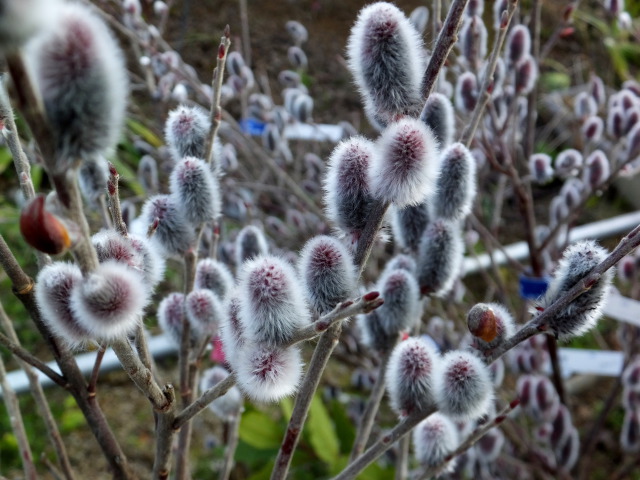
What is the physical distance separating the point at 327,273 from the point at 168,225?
0.73 ft

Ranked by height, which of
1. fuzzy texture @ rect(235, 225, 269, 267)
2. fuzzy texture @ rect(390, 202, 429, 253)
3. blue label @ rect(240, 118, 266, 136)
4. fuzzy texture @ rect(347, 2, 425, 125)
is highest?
fuzzy texture @ rect(347, 2, 425, 125)

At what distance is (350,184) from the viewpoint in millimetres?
494

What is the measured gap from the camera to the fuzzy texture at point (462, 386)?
1.77 feet

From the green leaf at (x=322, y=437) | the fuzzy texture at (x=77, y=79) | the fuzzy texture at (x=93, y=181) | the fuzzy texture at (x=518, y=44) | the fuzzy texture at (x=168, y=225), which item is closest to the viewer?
the fuzzy texture at (x=77, y=79)

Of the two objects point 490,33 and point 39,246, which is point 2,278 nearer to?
point 39,246

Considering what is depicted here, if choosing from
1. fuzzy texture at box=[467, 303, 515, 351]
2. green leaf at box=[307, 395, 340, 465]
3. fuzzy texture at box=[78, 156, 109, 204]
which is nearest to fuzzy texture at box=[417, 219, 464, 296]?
fuzzy texture at box=[467, 303, 515, 351]

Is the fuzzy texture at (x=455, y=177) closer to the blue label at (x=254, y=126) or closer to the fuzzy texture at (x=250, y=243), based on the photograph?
the fuzzy texture at (x=250, y=243)

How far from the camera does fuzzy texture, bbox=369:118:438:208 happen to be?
44 centimetres

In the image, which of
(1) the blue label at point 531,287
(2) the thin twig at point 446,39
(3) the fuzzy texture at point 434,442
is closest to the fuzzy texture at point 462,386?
(3) the fuzzy texture at point 434,442

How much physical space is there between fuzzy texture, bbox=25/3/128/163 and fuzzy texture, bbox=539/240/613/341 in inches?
14.5

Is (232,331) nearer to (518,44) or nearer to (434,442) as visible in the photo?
(434,442)

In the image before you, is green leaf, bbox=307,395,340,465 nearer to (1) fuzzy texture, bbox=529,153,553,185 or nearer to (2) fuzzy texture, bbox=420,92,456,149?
(1) fuzzy texture, bbox=529,153,553,185

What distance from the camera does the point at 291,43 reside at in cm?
337

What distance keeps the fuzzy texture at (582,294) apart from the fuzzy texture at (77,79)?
368 mm
